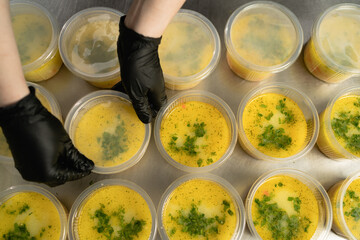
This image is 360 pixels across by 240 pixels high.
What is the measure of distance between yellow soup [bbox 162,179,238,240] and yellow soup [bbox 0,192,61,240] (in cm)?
83

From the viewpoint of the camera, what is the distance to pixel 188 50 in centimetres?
237

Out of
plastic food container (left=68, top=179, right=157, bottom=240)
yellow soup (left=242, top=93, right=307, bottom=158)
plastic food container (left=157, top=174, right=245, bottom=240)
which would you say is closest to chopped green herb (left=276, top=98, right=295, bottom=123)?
yellow soup (left=242, top=93, right=307, bottom=158)

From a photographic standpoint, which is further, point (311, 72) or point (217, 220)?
point (311, 72)

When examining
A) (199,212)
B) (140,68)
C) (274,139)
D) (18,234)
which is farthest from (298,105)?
(18,234)

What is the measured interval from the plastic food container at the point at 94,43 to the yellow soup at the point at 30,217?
39.8 inches

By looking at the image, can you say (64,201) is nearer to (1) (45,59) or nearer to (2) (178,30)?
(1) (45,59)

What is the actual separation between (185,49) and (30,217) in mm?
1772

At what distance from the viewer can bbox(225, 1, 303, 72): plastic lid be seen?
2342 mm

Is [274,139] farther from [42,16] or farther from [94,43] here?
[42,16]

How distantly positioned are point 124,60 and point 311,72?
165 cm

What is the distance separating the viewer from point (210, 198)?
2.19 metres

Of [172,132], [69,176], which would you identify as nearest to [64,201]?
[69,176]

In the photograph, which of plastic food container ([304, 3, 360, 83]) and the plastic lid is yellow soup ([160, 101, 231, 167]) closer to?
the plastic lid

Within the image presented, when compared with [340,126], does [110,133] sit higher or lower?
lower
